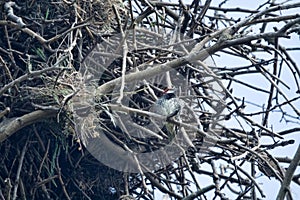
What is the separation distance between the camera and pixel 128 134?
2545mm

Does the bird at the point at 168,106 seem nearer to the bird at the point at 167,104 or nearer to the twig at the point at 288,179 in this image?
the bird at the point at 167,104

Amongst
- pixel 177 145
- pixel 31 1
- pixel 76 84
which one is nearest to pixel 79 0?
pixel 31 1

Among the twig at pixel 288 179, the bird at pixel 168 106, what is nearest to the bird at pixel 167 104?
the bird at pixel 168 106

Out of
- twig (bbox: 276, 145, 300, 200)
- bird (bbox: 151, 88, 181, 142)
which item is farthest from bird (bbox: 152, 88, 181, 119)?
twig (bbox: 276, 145, 300, 200)

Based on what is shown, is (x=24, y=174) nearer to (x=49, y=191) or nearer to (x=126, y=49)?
(x=49, y=191)

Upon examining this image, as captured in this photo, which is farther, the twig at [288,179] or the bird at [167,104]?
the bird at [167,104]

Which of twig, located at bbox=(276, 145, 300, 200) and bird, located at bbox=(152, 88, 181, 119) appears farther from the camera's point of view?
bird, located at bbox=(152, 88, 181, 119)

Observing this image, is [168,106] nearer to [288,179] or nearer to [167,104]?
[167,104]

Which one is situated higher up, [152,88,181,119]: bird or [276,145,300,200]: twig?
[276,145,300,200]: twig

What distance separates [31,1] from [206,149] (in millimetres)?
827

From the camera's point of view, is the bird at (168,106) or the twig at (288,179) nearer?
the twig at (288,179)

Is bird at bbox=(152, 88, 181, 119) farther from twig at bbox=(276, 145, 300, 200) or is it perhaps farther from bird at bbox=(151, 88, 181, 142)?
twig at bbox=(276, 145, 300, 200)

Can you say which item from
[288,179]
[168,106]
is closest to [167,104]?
[168,106]

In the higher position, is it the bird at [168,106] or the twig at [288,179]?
the twig at [288,179]
